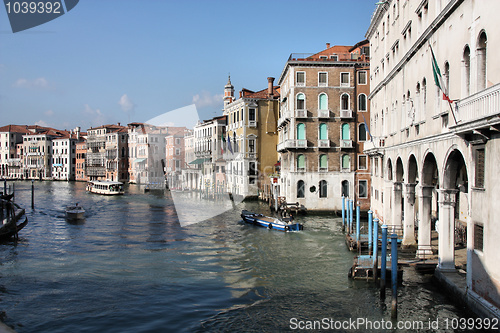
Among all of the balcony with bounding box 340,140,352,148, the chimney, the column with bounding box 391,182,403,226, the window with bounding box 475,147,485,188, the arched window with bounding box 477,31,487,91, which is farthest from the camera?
the chimney

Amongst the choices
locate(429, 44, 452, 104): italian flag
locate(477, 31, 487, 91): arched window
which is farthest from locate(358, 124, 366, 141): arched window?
locate(477, 31, 487, 91): arched window

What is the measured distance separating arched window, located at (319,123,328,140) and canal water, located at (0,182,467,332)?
802 centimetres

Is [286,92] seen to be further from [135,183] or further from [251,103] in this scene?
[135,183]

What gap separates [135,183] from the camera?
245ft

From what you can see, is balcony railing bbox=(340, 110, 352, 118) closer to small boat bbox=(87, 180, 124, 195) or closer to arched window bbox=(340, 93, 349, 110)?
arched window bbox=(340, 93, 349, 110)

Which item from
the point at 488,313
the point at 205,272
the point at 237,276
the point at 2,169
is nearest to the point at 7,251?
the point at 205,272

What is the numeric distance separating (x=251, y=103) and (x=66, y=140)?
6155 cm

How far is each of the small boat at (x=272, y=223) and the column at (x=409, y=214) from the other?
773 centimetres

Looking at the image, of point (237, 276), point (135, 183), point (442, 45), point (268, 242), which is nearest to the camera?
point (442, 45)

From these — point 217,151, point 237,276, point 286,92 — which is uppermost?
point 286,92

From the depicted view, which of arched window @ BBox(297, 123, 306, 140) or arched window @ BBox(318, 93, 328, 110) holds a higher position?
arched window @ BBox(318, 93, 328, 110)

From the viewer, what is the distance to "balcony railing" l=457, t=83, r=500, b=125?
762cm

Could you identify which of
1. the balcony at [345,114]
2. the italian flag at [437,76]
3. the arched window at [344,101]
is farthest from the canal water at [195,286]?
the arched window at [344,101]

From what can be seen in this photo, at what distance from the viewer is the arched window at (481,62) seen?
9.16 m
